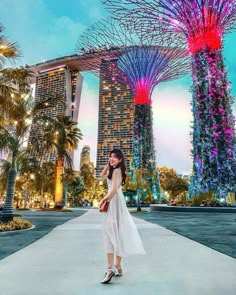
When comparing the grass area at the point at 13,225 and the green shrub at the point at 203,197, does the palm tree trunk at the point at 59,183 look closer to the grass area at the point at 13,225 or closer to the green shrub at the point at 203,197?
the green shrub at the point at 203,197

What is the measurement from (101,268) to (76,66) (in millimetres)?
150987

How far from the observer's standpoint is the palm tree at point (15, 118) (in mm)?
11234

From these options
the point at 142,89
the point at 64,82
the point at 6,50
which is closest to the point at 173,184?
the point at 142,89

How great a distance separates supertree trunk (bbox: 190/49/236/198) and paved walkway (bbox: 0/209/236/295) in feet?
67.1

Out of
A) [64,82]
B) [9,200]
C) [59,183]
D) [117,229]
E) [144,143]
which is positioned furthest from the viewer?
[64,82]

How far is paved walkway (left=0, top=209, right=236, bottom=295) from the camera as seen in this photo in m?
3.35

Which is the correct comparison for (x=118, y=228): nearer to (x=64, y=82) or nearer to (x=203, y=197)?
(x=203, y=197)

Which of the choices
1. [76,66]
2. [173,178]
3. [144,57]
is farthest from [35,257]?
[76,66]

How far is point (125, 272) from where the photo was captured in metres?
4.22

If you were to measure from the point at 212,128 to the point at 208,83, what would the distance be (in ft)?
14.7

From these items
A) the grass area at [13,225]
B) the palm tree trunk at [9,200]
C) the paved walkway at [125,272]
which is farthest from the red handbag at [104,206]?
the palm tree trunk at [9,200]

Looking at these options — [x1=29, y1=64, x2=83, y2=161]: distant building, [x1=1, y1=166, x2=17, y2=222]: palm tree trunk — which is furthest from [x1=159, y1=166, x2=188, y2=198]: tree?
[x1=29, y1=64, x2=83, y2=161]: distant building

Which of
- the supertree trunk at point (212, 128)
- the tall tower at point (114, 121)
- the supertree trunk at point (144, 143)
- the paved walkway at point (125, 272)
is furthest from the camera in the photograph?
the tall tower at point (114, 121)

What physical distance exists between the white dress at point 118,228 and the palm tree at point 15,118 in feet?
26.6
